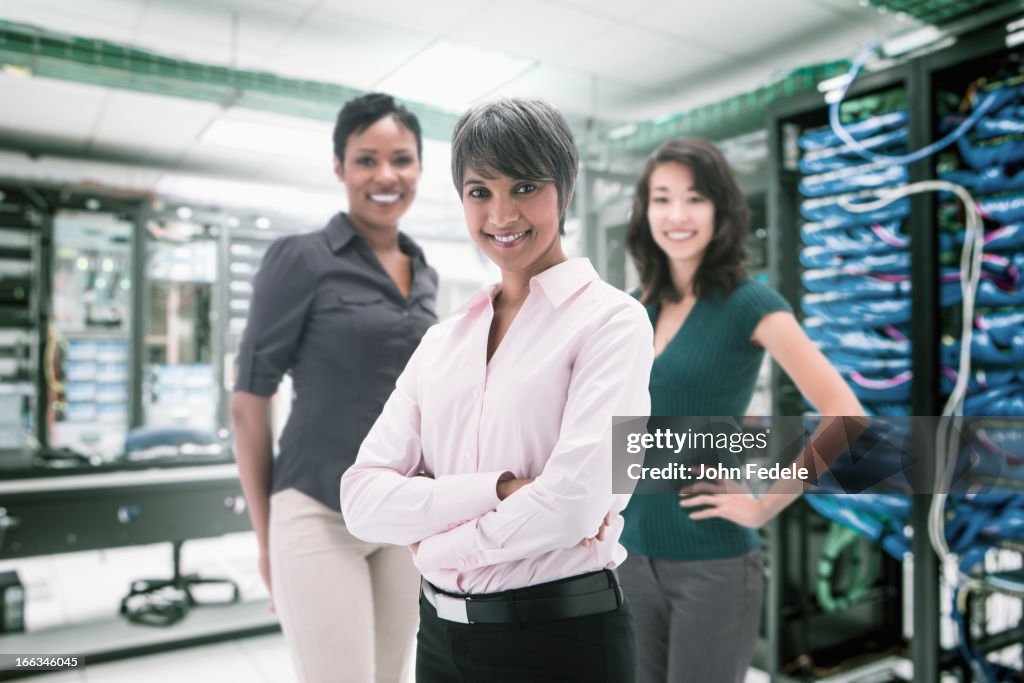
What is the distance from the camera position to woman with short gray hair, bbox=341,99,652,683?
73cm

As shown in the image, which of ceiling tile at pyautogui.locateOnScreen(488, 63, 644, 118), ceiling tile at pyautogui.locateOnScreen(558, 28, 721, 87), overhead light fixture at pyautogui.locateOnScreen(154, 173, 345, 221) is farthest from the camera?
overhead light fixture at pyautogui.locateOnScreen(154, 173, 345, 221)

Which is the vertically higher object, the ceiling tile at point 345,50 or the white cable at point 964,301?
the ceiling tile at point 345,50

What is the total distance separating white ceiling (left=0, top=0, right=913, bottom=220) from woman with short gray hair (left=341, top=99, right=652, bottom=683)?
2659 millimetres

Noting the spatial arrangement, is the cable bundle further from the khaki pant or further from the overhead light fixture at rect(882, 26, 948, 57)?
the khaki pant

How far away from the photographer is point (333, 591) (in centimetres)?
115

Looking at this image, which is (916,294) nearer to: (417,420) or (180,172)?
(417,420)

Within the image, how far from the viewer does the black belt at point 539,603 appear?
82 cm

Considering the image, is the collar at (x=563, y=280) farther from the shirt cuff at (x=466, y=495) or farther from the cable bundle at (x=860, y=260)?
the cable bundle at (x=860, y=260)

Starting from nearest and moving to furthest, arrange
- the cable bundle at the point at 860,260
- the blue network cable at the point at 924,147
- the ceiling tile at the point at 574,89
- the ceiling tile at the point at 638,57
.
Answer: the blue network cable at the point at 924,147 < the cable bundle at the point at 860,260 < the ceiling tile at the point at 638,57 < the ceiling tile at the point at 574,89

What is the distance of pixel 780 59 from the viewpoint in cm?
446

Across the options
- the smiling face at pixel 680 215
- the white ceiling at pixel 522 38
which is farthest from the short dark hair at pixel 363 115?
the white ceiling at pixel 522 38

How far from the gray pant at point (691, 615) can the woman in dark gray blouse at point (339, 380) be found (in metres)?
0.42

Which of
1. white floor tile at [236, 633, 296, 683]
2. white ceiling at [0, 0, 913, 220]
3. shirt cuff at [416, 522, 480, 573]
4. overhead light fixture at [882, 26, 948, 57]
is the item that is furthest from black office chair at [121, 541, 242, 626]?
overhead light fixture at [882, 26, 948, 57]

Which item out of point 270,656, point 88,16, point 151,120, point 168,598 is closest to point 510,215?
point 270,656
